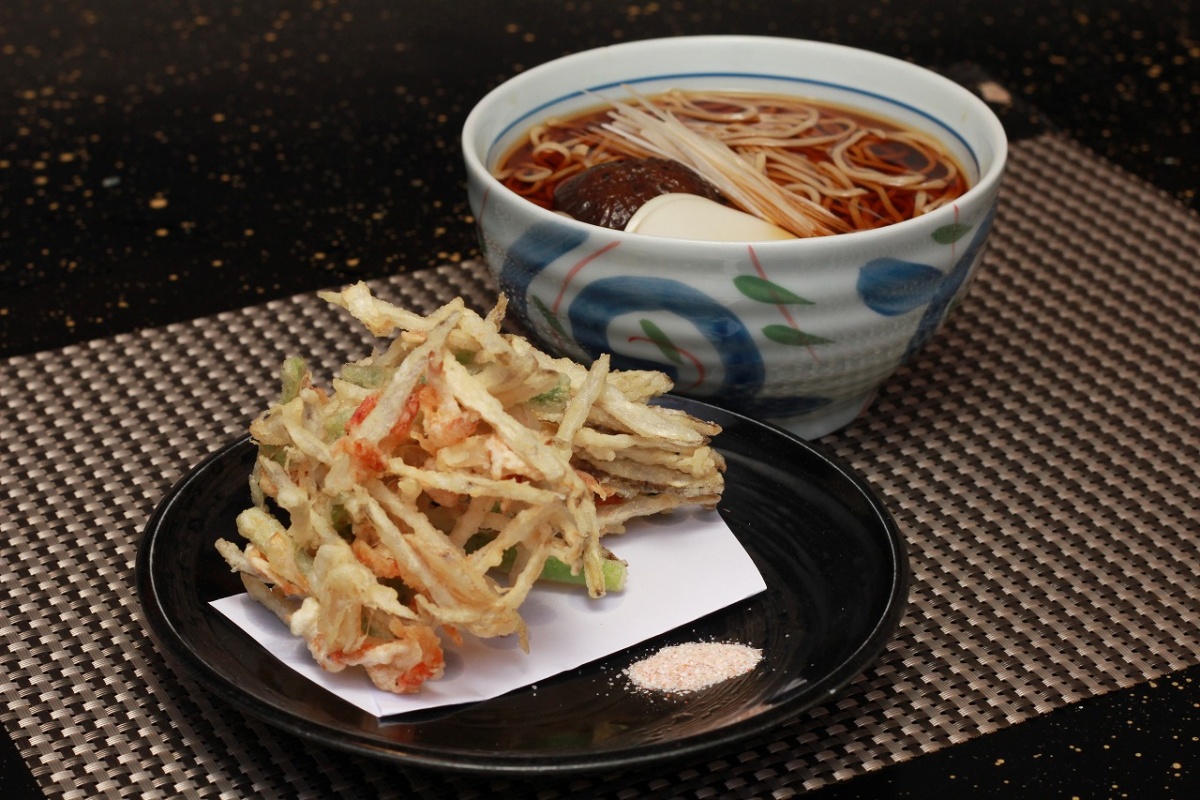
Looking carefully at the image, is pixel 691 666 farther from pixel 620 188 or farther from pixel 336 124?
pixel 336 124

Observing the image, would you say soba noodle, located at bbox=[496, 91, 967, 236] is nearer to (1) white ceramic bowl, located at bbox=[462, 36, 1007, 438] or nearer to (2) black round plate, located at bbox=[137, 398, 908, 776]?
(1) white ceramic bowl, located at bbox=[462, 36, 1007, 438]

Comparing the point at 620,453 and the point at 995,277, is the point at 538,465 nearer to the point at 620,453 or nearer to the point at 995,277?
the point at 620,453

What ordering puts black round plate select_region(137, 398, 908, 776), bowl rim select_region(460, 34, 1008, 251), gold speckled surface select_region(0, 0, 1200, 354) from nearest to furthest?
black round plate select_region(137, 398, 908, 776) → bowl rim select_region(460, 34, 1008, 251) → gold speckled surface select_region(0, 0, 1200, 354)

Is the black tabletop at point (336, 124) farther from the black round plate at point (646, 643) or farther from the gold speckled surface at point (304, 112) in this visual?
the black round plate at point (646, 643)

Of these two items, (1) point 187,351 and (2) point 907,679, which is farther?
(1) point 187,351

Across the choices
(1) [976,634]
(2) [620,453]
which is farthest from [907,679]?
(2) [620,453]

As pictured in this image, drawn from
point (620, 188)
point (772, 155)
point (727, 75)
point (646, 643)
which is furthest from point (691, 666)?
point (727, 75)

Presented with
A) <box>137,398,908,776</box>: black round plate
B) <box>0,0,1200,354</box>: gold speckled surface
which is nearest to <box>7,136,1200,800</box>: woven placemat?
<box>137,398,908,776</box>: black round plate
